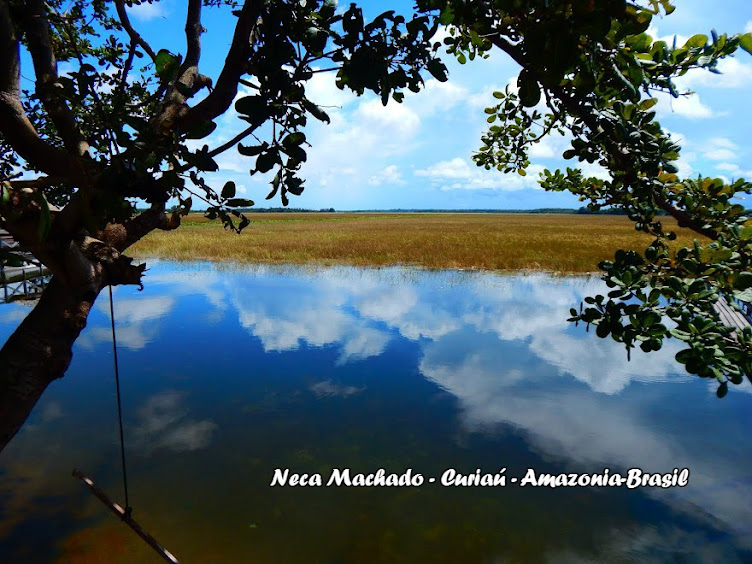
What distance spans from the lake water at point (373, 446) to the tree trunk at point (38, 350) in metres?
3.64

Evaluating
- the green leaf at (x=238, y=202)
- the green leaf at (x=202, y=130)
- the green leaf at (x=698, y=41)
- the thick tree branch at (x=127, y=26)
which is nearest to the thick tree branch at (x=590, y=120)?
the green leaf at (x=698, y=41)

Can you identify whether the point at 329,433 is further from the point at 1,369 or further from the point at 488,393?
the point at 1,369

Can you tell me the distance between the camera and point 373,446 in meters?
7.14

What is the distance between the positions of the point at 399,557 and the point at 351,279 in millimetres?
17059

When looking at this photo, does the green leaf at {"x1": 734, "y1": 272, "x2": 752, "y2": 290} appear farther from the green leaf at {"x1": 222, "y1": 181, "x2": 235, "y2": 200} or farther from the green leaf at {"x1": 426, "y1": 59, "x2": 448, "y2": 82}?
Result: the green leaf at {"x1": 222, "y1": 181, "x2": 235, "y2": 200}

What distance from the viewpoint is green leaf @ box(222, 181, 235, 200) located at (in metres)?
2.13

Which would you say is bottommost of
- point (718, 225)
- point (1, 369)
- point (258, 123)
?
point (1, 369)

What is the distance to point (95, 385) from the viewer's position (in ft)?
30.2

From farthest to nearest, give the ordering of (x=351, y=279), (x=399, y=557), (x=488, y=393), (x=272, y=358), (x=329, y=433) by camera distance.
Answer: (x=351, y=279) → (x=272, y=358) → (x=488, y=393) → (x=329, y=433) → (x=399, y=557)

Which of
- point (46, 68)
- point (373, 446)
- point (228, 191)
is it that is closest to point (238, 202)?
point (228, 191)

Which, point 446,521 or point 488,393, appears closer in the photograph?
point 446,521

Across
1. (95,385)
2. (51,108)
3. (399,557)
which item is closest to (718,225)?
(51,108)

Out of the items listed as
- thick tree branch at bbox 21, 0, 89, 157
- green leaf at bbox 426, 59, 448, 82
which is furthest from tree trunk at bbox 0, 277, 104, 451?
green leaf at bbox 426, 59, 448, 82

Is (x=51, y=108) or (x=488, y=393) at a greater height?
(x=51, y=108)
